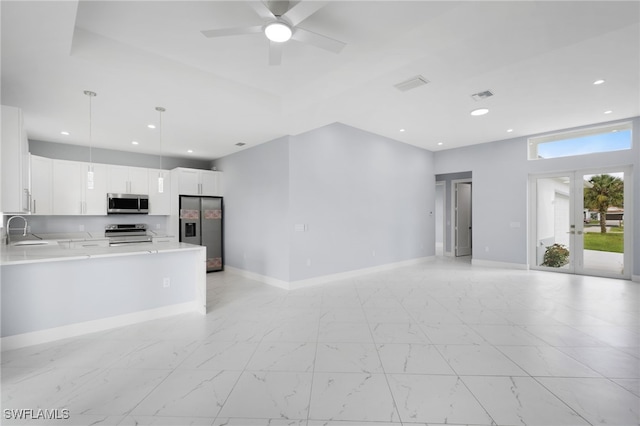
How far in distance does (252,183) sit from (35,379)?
13.2ft

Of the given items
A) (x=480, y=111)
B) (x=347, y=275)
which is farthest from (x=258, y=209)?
(x=480, y=111)

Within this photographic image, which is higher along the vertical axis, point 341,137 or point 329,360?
point 341,137

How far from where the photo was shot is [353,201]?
18.8ft

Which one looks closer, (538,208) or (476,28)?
(476,28)

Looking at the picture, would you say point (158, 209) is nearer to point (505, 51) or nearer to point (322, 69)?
point (322, 69)

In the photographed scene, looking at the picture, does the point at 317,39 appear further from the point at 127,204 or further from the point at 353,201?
the point at 127,204

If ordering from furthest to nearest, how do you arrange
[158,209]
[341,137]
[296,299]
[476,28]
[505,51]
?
[158,209] → [341,137] → [296,299] → [505,51] → [476,28]

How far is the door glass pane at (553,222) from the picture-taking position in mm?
5918

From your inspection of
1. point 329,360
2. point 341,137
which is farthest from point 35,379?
point 341,137

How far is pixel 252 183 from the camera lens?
5.68 m

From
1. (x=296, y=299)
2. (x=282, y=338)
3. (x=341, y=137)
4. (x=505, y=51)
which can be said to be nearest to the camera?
(x=505, y=51)

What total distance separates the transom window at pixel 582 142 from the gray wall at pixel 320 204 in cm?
264

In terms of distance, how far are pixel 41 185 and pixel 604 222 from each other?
1038cm

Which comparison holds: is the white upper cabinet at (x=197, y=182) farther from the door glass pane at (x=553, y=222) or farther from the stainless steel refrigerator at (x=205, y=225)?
the door glass pane at (x=553, y=222)
